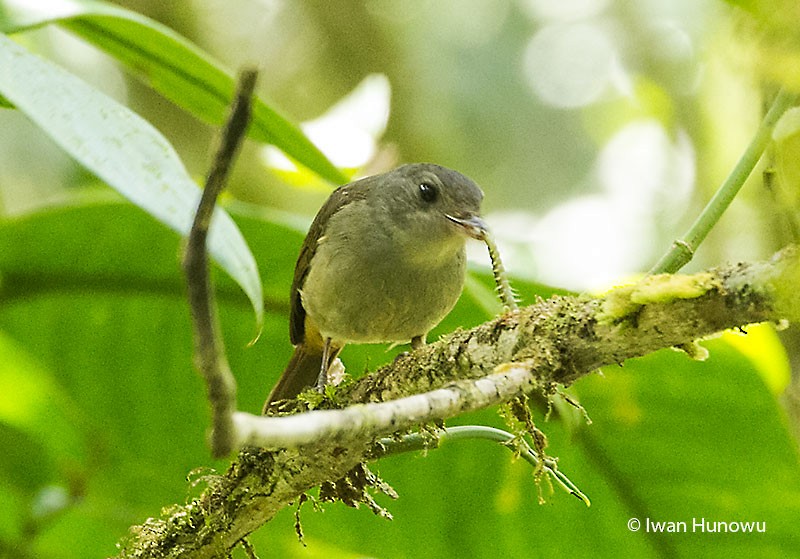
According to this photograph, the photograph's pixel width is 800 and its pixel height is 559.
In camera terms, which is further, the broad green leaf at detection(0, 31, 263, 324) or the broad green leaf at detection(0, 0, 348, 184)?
the broad green leaf at detection(0, 0, 348, 184)

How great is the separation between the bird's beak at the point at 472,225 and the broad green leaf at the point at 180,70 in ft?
1.23

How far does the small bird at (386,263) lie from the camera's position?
2.85 m

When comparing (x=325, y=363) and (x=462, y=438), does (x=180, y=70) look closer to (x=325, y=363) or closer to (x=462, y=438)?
(x=325, y=363)

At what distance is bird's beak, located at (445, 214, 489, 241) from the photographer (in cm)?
273

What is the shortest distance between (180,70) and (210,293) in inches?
74.0

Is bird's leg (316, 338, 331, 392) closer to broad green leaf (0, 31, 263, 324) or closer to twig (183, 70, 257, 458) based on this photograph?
broad green leaf (0, 31, 263, 324)

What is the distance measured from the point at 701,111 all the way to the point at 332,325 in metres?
3.06

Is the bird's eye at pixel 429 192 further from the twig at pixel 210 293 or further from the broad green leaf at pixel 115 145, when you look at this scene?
the twig at pixel 210 293

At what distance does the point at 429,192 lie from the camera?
2959 millimetres

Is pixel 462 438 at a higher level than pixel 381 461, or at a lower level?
lower

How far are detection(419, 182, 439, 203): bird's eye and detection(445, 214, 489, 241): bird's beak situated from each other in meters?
0.10

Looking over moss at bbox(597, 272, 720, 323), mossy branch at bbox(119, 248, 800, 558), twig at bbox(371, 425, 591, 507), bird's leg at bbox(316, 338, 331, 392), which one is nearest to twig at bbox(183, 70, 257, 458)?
mossy branch at bbox(119, 248, 800, 558)

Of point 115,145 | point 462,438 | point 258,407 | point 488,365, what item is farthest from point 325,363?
point 115,145

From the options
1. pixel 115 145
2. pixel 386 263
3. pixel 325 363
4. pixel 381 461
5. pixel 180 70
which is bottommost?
pixel 115 145
